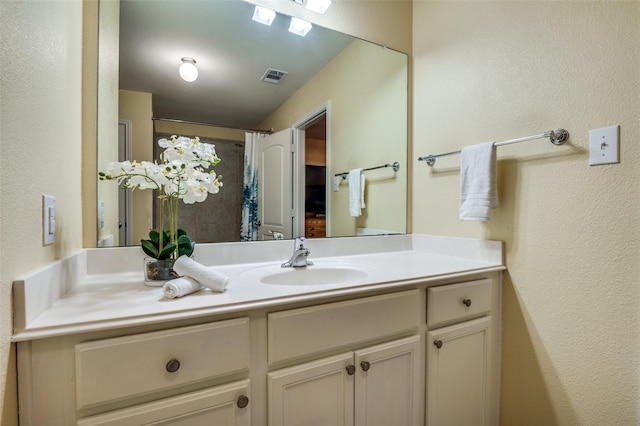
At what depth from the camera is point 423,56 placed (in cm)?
161

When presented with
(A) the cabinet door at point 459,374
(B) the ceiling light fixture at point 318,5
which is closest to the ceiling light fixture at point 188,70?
(B) the ceiling light fixture at point 318,5

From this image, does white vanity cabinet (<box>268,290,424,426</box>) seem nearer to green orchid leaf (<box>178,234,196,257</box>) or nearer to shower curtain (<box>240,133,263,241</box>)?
green orchid leaf (<box>178,234,196,257</box>)

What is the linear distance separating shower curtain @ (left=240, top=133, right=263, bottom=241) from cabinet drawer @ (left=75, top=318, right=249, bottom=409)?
618mm

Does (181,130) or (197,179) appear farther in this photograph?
(181,130)

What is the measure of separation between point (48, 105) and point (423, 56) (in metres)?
1.63

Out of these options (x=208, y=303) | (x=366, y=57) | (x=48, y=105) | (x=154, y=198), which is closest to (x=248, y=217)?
(x=154, y=198)

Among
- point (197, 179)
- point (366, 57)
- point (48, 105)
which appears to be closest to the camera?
point (48, 105)

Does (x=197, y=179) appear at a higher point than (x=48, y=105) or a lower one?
lower

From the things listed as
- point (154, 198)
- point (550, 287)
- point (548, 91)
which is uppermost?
point (548, 91)

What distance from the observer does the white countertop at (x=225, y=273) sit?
0.60 m

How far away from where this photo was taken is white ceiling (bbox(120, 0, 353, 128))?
3.74 ft

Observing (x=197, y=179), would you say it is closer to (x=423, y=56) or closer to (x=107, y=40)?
(x=107, y=40)

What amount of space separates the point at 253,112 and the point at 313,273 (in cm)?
78


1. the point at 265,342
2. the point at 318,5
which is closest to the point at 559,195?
the point at 265,342
